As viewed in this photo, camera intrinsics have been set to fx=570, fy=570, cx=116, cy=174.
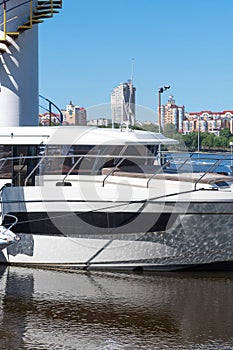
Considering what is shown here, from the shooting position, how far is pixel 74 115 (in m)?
19.3

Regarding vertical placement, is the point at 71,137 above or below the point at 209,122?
below

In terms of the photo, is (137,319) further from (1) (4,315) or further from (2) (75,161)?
(2) (75,161)

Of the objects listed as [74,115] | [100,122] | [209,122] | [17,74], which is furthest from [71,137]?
[209,122]

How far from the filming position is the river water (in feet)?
29.3

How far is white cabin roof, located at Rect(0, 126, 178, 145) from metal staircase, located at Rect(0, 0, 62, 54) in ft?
8.78

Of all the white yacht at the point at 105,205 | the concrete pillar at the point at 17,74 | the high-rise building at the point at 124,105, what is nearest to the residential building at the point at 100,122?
the high-rise building at the point at 124,105

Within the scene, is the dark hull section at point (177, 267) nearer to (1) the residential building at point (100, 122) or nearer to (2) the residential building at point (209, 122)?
(1) the residential building at point (100, 122)

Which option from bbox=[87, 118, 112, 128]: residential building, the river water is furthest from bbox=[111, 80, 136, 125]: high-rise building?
the river water

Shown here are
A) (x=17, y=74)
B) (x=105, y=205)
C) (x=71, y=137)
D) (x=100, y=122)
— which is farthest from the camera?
(x=100, y=122)

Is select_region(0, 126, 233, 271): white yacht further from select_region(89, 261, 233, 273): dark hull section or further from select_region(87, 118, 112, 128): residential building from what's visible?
select_region(87, 118, 112, 128): residential building

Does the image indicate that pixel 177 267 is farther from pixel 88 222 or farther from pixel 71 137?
pixel 71 137

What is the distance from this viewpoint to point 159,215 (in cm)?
1216

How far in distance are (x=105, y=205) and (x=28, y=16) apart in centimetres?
637

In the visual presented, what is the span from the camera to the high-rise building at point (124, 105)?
14727 mm
